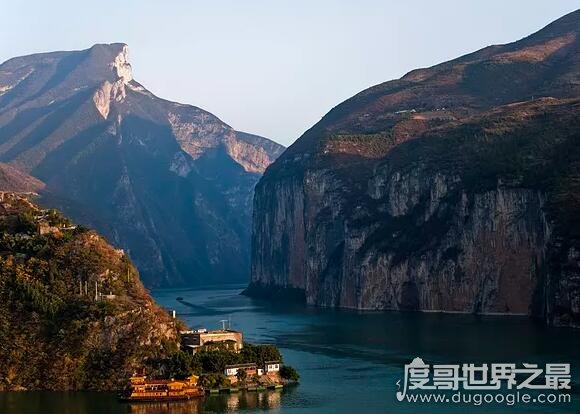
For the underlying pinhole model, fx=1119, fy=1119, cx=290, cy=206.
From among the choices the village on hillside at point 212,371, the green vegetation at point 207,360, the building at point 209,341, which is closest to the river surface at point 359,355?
the village on hillside at point 212,371

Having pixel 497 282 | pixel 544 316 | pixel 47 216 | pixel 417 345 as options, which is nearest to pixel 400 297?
pixel 497 282

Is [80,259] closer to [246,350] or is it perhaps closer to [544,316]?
[246,350]

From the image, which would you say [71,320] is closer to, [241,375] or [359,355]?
[241,375]

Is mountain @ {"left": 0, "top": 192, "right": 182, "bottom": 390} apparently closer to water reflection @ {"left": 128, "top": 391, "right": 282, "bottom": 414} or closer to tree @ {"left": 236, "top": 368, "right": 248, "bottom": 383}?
tree @ {"left": 236, "top": 368, "right": 248, "bottom": 383}

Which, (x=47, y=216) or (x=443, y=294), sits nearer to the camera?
(x=47, y=216)

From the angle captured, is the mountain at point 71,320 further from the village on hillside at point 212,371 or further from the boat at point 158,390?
the boat at point 158,390

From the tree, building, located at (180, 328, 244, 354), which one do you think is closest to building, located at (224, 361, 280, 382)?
the tree

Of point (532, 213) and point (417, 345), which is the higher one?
point (532, 213)
